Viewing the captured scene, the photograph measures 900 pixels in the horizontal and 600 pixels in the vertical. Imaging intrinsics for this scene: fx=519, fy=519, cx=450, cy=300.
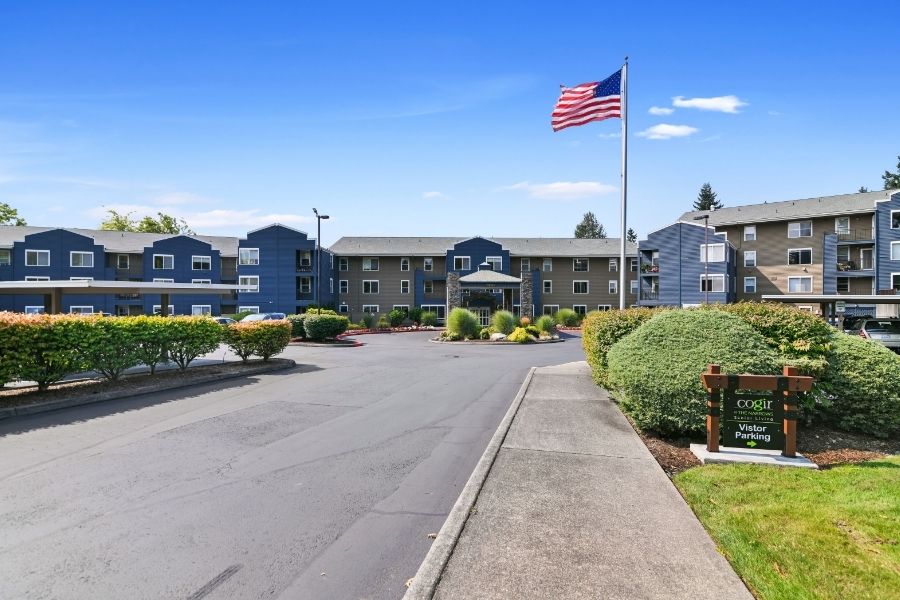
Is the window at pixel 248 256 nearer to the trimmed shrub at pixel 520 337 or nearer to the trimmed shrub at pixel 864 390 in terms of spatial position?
the trimmed shrub at pixel 520 337

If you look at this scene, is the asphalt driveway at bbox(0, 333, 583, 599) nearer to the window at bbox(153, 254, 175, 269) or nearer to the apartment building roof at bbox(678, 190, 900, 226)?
the window at bbox(153, 254, 175, 269)

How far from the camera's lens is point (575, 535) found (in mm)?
4781

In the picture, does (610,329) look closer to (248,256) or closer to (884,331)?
(884,331)

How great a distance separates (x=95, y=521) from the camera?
17.4 feet

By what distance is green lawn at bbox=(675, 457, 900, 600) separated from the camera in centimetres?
404

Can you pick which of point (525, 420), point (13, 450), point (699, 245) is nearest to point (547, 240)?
point (699, 245)

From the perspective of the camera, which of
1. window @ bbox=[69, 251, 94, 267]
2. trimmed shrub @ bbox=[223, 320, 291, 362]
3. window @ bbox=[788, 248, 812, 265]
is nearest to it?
trimmed shrub @ bbox=[223, 320, 291, 362]

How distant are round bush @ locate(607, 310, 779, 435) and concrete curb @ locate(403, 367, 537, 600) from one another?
2463 millimetres

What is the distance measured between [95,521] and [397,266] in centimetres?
4824

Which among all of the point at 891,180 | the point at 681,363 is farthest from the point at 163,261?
the point at 891,180

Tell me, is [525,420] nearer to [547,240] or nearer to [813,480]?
[813,480]

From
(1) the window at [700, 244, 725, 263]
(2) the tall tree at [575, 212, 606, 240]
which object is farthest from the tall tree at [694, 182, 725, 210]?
(1) the window at [700, 244, 725, 263]

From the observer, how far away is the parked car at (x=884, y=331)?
19969 millimetres

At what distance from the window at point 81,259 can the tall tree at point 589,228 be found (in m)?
87.9
